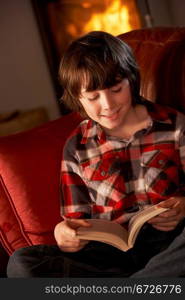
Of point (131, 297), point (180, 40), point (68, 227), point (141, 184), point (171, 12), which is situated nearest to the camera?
point (131, 297)

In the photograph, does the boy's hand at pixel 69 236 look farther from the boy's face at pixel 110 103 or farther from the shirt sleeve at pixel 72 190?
the boy's face at pixel 110 103

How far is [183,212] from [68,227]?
0.29m

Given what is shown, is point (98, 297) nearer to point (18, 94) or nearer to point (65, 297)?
point (65, 297)

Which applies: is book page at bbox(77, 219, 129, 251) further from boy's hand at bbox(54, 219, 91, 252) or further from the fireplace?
the fireplace

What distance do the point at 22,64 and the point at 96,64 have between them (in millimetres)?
2857

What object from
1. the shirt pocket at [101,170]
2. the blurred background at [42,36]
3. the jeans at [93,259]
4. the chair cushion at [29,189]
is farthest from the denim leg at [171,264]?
the blurred background at [42,36]

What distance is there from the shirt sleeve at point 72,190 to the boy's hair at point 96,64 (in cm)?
19

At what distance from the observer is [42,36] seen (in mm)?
3916

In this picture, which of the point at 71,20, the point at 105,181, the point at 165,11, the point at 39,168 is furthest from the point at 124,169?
the point at 71,20

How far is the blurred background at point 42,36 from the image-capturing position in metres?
3.86

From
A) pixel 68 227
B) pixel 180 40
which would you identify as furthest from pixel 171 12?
pixel 68 227

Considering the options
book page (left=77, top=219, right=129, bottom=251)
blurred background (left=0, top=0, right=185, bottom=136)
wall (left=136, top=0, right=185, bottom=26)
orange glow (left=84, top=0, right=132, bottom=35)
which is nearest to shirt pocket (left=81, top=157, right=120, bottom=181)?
book page (left=77, top=219, right=129, bottom=251)

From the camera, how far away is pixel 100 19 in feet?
12.9

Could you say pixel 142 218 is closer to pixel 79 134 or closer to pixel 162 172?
pixel 162 172
